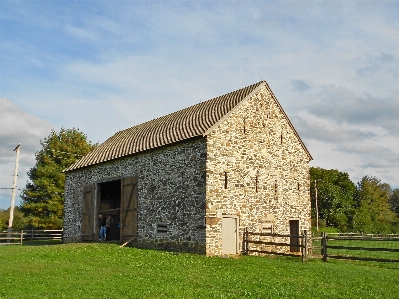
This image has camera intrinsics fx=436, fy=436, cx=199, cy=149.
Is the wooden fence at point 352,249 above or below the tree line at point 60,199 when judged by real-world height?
below

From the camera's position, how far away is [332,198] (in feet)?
185

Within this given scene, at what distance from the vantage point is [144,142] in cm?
2473

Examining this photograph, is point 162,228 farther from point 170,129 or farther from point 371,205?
point 371,205

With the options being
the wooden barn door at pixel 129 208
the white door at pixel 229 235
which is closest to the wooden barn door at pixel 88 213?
the wooden barn door at pixel 129 208

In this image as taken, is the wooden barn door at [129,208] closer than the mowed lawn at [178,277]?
No

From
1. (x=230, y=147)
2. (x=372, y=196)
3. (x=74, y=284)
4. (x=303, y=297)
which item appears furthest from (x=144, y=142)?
(x=372, y=196)

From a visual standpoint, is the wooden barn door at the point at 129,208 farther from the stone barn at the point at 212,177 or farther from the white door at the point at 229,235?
the white door at the point at 229,235

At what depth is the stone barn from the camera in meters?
20.0

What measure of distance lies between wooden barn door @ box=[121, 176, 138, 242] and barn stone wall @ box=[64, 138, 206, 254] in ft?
1.12

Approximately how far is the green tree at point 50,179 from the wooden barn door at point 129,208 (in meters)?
22.8

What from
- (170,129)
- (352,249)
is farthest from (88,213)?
(352,249)

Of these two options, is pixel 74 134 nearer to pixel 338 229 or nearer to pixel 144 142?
pixel 144 142

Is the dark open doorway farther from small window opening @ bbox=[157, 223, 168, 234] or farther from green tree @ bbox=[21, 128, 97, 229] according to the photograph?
green tree @ bbox=[21, 128, 97, 229]

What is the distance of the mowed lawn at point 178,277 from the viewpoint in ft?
36.9
